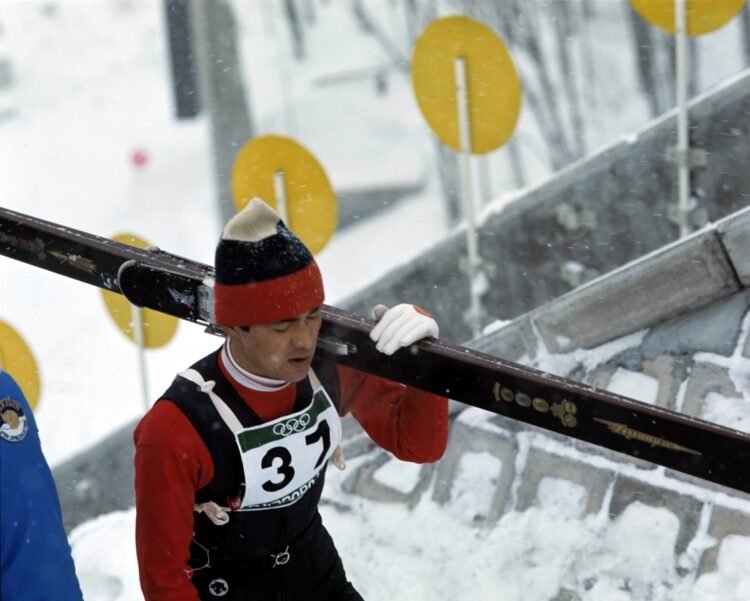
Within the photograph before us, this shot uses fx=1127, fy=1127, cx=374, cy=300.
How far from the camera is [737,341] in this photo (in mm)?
4328

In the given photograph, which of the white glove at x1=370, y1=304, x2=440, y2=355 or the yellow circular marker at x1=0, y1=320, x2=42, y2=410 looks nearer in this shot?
the white glove at x1=370, y1=304, x2=440, y2=355

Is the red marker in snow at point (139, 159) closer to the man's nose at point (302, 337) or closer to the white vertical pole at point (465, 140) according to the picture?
the white vertical pole at point (465, 140)

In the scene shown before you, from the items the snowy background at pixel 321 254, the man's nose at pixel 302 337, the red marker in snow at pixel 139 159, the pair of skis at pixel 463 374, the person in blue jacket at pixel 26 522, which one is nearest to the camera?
the person in blue jacket at pixel 26 522

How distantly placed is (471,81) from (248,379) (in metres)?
2.84

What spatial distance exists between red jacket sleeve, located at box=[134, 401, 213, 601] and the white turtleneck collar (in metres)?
0.18

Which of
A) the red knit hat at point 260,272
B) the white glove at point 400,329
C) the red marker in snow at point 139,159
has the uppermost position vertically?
the red knit hat at point 260,272

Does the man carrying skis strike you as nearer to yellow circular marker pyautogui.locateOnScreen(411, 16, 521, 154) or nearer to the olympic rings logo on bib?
the olympic rings logo on bib

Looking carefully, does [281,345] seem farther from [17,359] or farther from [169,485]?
[17,359]

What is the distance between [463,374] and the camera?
283cm

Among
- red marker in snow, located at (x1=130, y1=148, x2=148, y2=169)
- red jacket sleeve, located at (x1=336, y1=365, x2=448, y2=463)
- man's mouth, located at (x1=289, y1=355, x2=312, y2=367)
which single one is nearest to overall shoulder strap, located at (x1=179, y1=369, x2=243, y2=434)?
man's mouth, located at (x1=289, y1=355, x2=312, y2=367)

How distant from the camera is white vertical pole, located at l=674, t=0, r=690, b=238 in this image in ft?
17.1

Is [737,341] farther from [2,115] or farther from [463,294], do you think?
[2,115]

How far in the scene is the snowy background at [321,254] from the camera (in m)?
4.36

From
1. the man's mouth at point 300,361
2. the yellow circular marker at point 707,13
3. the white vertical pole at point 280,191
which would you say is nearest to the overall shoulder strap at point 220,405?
the man's mouth at point 300,361
